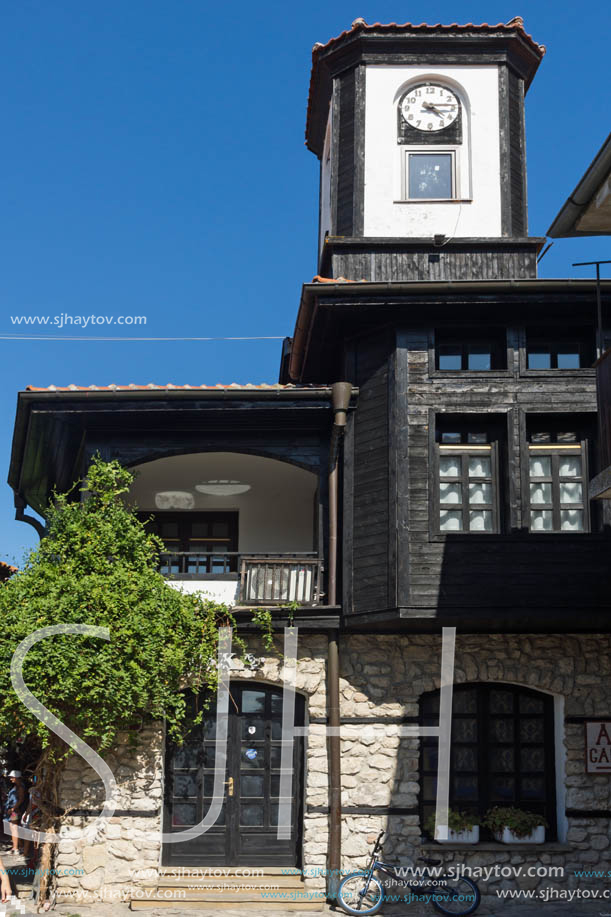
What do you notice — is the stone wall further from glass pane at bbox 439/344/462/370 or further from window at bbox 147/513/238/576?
window at bbox 147/513/238/576

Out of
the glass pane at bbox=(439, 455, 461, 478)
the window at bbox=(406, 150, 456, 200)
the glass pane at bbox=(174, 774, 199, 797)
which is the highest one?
the window at bbox=(406, 150, 456, 200)

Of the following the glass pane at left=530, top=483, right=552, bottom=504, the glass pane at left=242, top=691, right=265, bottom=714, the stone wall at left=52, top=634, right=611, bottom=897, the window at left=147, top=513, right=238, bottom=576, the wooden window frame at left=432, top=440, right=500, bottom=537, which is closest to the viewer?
the stone wall at left=52, top=634, right=611, bottom=897

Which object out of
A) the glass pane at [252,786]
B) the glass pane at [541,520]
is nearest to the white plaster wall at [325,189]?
the glass pane at [541,520]

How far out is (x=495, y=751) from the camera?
13.5 meters

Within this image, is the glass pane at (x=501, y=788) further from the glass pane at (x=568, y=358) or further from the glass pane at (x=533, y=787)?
the glass pane at (x=568, y=358)

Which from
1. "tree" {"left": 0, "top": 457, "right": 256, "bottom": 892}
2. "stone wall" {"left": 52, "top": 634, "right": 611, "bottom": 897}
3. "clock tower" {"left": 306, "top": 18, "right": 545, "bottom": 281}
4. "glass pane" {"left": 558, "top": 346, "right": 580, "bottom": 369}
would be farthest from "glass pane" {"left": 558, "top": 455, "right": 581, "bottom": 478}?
"tree" {"left": 0, "top": 457, "right": 256, "bottom": 892}

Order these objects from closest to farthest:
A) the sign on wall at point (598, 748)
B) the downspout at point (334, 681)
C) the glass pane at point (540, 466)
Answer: the downspout at point (334, 681) → the sign on wall at point (598, 748) → the glass pane at point (540, 466)

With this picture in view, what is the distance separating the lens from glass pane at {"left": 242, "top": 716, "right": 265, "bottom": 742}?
1378cm

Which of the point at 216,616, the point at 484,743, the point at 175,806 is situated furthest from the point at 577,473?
the point at 175,806

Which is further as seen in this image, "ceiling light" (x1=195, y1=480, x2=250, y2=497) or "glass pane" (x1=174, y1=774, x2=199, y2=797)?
"ceiling light" (x1=195, y1=480, x2=250, y2=497)

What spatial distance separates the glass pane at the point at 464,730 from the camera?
13.5m

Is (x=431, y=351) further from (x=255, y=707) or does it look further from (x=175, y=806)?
(x=175, y=806)

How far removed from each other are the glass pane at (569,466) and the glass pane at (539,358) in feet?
4.05

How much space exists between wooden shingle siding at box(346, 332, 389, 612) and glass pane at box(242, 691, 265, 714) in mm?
1838
